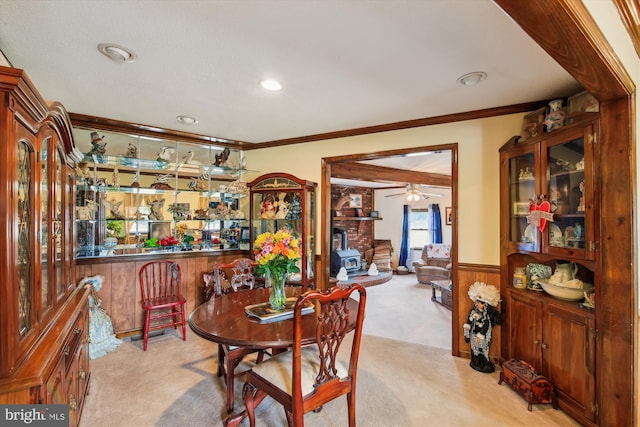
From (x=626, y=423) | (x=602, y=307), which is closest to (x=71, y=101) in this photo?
(x=602, y=307)

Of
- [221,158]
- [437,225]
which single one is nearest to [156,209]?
[221,158]

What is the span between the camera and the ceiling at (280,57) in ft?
4.98

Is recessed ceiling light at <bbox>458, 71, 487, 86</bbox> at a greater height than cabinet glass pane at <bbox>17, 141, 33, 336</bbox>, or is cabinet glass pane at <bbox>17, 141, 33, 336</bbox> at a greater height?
recessed ceiling light at <bbox>458, 71, 487, 86</bbox>

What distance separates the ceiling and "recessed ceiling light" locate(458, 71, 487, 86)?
0.19 ft

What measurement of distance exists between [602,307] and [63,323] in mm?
3086

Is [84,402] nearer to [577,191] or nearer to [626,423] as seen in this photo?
[626,423]

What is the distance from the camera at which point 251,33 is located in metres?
1.70

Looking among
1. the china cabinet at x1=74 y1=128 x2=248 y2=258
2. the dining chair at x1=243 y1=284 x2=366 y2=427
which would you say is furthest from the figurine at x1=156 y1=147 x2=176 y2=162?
the dining chair at x1=243 y1=284 x2=366 y2=427

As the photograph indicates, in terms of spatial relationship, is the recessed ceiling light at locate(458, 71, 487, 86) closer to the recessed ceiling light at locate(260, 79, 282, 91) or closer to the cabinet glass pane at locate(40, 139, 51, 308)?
the recessed ceiling light at locate(260, 79, 282, 91)

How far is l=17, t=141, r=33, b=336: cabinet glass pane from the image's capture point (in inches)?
48.9

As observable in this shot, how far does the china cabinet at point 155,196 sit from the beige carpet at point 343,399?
3.96 ft

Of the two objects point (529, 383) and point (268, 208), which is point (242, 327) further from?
point (268, 208)

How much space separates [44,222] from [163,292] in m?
2.23

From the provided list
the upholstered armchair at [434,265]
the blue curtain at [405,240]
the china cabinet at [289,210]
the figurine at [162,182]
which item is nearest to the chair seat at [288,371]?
the china cabinet at [289,210]
